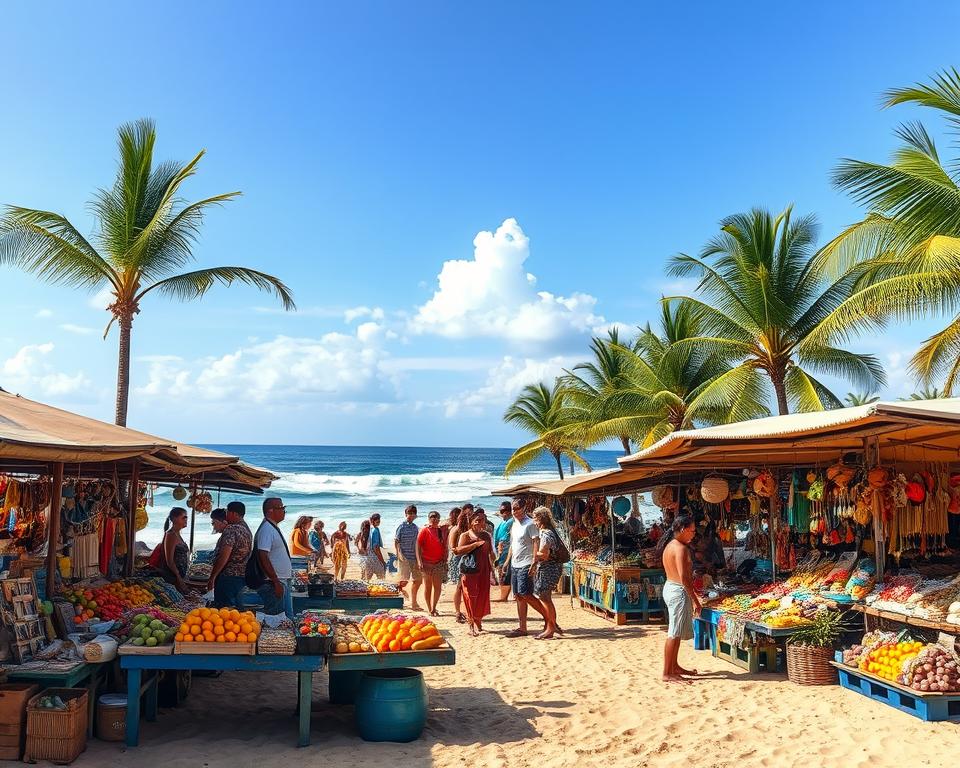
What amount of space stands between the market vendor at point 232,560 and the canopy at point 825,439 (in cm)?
404

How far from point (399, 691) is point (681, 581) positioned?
301cm

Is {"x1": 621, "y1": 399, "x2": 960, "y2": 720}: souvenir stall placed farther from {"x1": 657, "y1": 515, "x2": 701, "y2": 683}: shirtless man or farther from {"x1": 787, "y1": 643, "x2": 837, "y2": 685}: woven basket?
{"x1": 657, "y1": 515, "x2": 701, "y2": 683}: shirtless man

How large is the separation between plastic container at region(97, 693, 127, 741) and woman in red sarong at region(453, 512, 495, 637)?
5113mm

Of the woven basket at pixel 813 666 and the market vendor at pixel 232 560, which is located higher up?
the market vendor at pixel 232 560

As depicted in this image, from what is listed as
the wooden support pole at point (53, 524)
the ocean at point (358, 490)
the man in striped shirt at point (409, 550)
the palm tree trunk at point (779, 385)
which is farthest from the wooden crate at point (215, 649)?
the ocean at point (358, 490)

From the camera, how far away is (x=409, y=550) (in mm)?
12766

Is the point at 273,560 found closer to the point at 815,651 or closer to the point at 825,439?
the point at 815,651

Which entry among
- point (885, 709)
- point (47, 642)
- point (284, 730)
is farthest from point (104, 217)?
point (885, 709)

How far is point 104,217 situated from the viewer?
1309cm

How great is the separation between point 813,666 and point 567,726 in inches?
103

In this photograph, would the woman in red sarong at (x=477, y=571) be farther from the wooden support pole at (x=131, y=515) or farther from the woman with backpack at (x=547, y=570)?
the wooden support pole at (x=131, y=515)

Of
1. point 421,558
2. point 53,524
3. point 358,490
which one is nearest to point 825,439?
point 421,558

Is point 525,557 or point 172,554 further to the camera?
point 525,557

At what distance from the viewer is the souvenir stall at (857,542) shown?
246 inches
